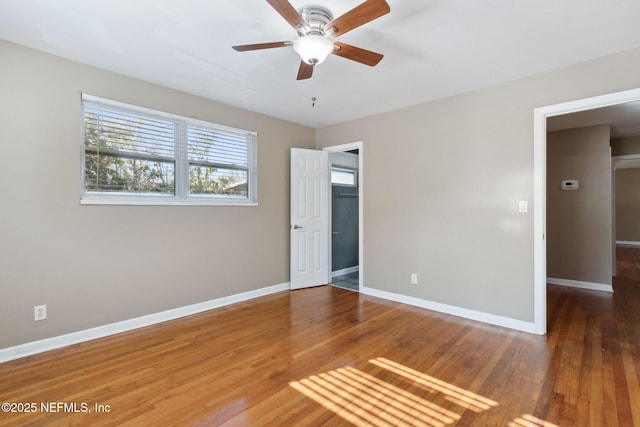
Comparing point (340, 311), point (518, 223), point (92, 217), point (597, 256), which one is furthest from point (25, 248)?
point (597, 256)

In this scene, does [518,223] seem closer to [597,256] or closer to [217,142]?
[597,256]

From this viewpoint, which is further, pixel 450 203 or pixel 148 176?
pixel 450 203

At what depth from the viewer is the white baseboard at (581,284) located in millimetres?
4441

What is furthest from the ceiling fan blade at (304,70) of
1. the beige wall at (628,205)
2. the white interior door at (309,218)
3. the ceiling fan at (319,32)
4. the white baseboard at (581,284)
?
the beige wall at (628,205)

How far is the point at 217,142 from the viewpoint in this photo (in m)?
3.78

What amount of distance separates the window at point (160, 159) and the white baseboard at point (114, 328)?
119 cm

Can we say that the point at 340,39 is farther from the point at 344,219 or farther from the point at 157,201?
the point at 344,219

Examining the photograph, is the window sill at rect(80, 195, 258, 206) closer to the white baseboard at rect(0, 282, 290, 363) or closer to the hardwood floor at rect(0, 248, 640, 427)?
the white baseboard at rect(0, 282, 290, 363)

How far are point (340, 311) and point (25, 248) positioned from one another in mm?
2990

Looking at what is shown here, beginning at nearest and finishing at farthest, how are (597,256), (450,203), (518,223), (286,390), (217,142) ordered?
(286,390) → (518,223) → (450,203) → (217,142) → (597,256)

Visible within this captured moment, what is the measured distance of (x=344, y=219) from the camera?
18.6ft

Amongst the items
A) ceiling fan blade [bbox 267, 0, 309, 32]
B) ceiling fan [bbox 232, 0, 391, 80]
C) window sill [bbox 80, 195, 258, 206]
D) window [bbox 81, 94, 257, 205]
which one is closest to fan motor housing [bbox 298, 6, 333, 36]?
ceiling fan [bbox 232, 0, 391, 80]

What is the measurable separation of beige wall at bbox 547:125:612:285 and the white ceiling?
2.68m

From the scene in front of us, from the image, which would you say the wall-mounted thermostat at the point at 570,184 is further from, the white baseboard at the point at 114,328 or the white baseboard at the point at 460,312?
the white baseboard at the point at 114,328
